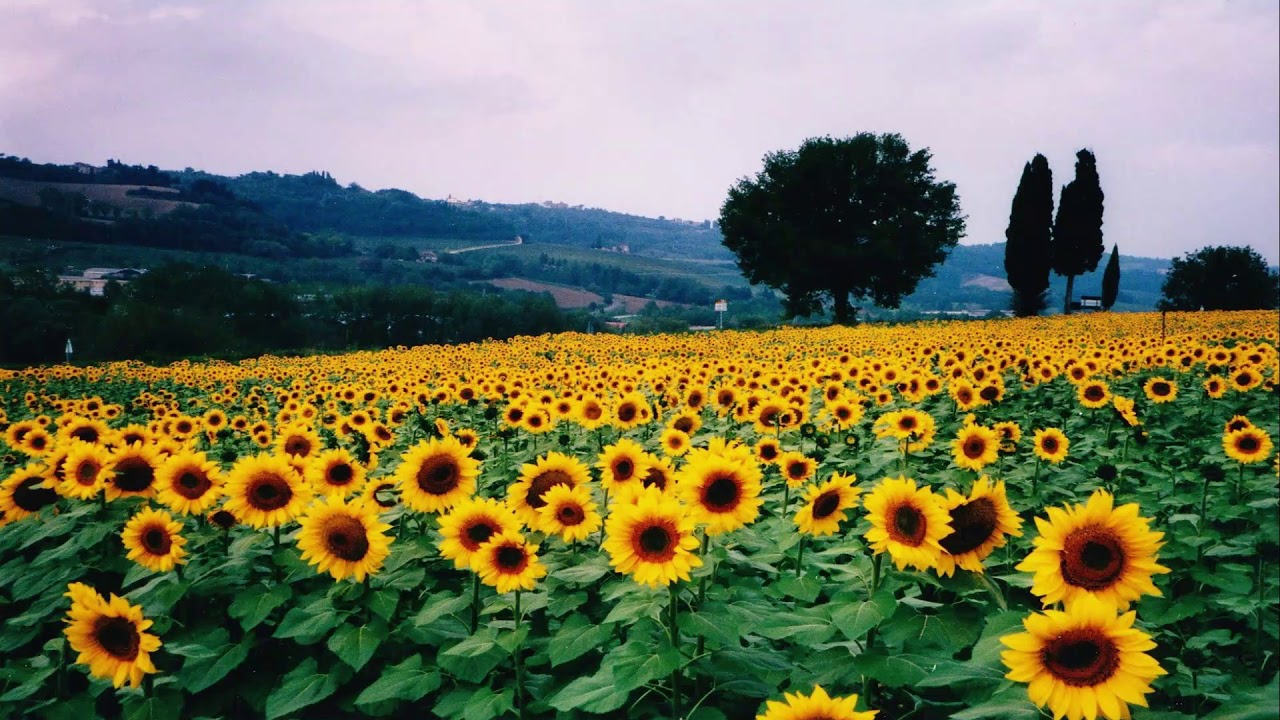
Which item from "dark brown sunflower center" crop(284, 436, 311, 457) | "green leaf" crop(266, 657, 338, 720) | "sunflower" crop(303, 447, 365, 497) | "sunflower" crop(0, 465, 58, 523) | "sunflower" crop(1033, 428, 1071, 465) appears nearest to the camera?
"green leaf" crop(266, 657, 338, 720)

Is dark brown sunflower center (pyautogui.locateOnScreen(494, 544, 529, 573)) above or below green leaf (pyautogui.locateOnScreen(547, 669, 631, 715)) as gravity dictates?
above

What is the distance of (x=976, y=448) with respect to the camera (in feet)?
17.5

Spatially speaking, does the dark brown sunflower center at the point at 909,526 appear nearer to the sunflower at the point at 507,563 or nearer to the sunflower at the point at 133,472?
the sunflower at the point at 507,563

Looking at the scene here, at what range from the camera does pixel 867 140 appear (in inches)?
2016

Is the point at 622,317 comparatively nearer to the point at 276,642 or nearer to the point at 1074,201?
the point at 1074,201

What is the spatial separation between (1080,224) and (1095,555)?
5836 centimetres

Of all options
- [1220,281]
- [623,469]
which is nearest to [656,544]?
[623,469]

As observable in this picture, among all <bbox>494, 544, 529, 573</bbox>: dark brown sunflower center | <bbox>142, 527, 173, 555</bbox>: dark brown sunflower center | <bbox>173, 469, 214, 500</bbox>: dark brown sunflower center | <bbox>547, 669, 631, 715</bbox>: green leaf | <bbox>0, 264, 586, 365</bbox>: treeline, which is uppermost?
<bbox>494, 544, 529, 573</bbox>: dark brown sunflower center

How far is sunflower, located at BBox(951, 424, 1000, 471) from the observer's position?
5230 mm

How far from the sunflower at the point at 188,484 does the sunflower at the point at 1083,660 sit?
4.03 metres

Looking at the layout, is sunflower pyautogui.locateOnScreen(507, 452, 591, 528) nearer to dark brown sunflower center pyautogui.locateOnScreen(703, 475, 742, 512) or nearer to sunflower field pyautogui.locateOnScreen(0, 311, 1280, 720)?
sunflower field pyautogui.locateOnScreen(0, 311, 1280, 720)

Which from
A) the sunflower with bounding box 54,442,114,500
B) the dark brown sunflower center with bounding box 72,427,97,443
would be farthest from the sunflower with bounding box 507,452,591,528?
the dark brown sunflower center with bounding box 72,427,97,443

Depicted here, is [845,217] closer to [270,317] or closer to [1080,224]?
[1080,224]

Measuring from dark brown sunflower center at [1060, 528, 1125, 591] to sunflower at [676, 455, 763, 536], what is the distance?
125 centimetres
